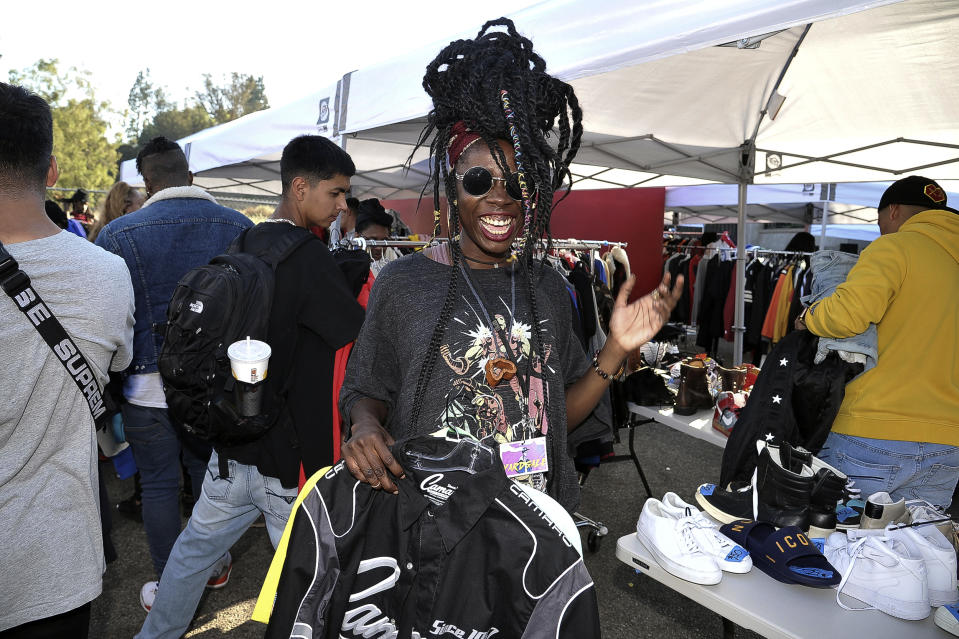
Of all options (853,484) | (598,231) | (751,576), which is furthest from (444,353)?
(598,231)

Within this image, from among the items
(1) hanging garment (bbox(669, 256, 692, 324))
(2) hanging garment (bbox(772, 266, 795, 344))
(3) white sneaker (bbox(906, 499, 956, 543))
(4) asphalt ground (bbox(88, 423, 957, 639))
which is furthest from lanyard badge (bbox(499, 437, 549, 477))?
(1) hanging garment (bbox(669, 256, 692, 324))

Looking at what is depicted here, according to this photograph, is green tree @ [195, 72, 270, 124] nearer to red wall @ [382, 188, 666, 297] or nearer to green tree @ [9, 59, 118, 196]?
green tree @ [9, 59, 118, 196]

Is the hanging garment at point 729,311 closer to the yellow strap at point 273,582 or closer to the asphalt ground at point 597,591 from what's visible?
the asphalt ground at point 597,591

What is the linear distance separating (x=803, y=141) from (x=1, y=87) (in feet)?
17.2

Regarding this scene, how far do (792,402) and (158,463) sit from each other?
3.02 meters

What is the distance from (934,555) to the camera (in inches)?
65.6

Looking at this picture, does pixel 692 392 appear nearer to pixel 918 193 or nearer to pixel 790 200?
pixel 918 193

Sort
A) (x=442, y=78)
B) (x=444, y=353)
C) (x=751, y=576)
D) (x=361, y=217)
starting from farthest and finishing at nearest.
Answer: (x=361, y=217), (x=751, y=576), (x=442, y=78), (x=444, y=353)

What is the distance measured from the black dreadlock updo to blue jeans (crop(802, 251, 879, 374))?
1.68 meters

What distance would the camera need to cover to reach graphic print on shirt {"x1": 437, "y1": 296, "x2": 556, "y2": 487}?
1331mm

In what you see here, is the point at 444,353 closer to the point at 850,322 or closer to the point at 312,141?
the point at 312,141

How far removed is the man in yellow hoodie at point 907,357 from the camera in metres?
2.23

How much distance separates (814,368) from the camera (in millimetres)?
2473

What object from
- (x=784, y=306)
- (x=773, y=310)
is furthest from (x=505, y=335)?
(x=773, y=310)
